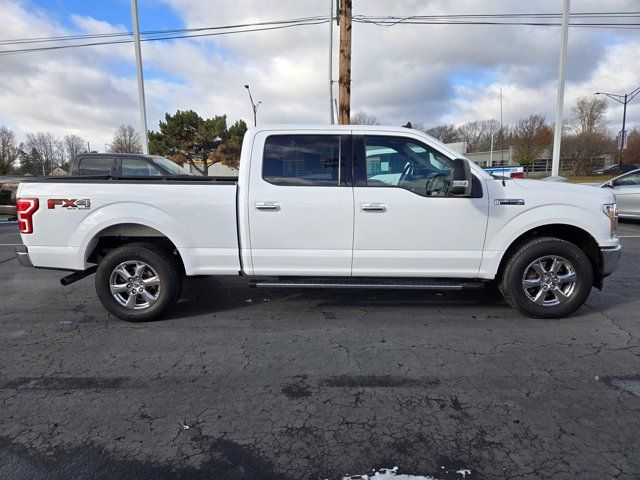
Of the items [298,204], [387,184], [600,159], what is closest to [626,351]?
[387,184]

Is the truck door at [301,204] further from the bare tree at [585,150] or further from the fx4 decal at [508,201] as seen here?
the bare tree at [585,150]


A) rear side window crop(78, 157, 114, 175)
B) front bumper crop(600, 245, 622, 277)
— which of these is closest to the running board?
front bumper crop(600, 245, 622, 277)

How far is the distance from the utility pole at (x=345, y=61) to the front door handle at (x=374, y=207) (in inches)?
326

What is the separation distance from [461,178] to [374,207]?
875 millimetres

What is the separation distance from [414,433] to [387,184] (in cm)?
244

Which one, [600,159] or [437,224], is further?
[600,159]

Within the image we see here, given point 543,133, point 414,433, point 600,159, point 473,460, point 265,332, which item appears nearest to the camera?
point 473,460

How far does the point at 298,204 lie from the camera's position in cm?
411

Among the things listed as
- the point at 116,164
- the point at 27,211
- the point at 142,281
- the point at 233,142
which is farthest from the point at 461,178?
the point at 233,142

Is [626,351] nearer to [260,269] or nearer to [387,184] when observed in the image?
[387,184]

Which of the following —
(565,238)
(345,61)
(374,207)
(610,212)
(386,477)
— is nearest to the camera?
(386,477)

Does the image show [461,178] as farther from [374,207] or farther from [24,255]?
[24,255]

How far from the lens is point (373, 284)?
167 inches

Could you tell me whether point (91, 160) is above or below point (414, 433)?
above
